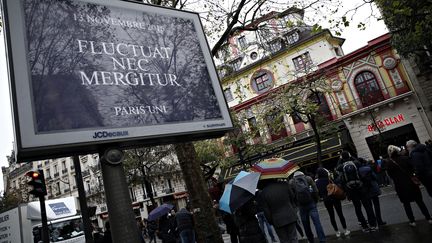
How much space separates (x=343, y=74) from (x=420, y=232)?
73.8 ft

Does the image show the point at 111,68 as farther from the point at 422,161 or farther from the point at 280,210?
the point at 422,161

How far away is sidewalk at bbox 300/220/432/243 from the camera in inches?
237

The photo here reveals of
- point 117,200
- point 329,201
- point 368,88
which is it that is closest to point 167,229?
point 329,201

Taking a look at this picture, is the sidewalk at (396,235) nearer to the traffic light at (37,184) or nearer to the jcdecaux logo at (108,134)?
the jcdecaux logo at (108,134)

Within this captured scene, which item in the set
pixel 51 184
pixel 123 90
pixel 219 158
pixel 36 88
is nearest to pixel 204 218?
pixel 123 90

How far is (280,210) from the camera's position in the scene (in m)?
5.62

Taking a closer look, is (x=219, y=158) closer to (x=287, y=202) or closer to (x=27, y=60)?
(x=287, y=202)

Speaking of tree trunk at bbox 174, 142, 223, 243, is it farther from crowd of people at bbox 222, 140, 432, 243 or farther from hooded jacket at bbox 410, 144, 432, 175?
hooded jacket at bbox 410, 144, 432, 175

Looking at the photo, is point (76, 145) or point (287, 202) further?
point (287, 202)

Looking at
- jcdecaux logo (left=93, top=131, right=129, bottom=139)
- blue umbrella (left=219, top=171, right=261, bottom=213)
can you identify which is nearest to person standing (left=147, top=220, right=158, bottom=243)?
blue umbrella (left=219, top=171, right=261, bottom=213)

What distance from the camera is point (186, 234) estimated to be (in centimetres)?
873

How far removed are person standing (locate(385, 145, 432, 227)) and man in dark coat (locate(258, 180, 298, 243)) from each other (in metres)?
3.12

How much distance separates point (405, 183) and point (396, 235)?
126cm

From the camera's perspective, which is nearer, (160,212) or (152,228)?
(160,212)
